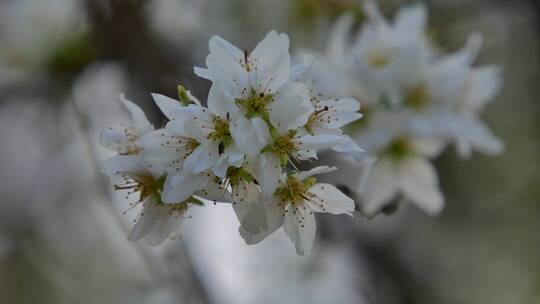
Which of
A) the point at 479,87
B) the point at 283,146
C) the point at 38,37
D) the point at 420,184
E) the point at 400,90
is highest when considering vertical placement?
the point at 38,37

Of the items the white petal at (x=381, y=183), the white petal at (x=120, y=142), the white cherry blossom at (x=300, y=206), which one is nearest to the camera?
the white cherry blossom at (x=300, y=206)

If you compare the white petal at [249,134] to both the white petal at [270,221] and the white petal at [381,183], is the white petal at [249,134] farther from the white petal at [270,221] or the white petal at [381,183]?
the white petal at [381,183]

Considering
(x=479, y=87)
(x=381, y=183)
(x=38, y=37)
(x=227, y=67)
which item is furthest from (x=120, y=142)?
(x=38, y=37)

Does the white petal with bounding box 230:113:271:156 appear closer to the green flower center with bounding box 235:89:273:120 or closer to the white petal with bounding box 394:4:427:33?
the green flower center with bounding box 235:89:273:120

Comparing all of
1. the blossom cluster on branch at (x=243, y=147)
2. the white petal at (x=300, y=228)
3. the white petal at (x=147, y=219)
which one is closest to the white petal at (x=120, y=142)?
the blossom cluster on branch at (x=243, y=147)

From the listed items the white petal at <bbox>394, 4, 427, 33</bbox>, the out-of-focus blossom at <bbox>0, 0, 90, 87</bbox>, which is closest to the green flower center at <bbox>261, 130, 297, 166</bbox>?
the white petal at <bbox>394, 4, 427, 33</bbox>

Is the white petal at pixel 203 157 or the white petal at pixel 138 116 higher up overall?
the white petal at pixel 138 116

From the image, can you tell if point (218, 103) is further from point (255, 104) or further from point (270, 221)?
point (270, 221)
